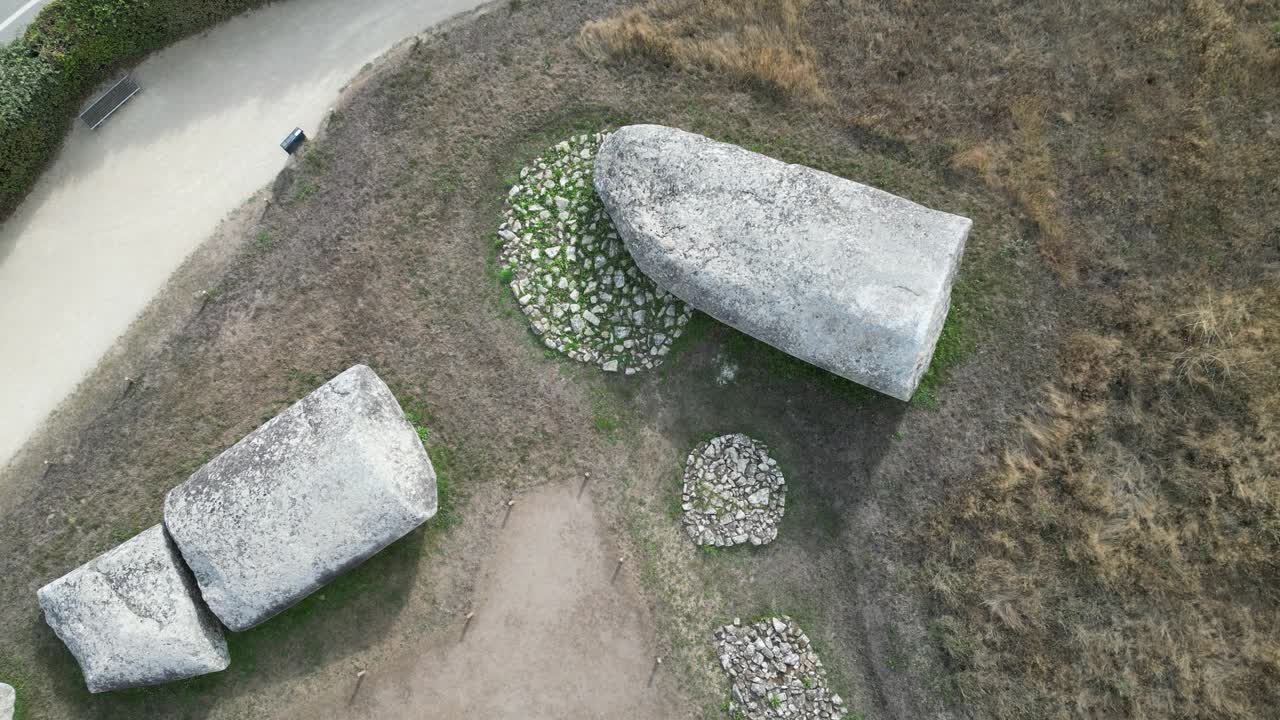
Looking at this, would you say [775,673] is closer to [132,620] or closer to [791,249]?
[791,249]

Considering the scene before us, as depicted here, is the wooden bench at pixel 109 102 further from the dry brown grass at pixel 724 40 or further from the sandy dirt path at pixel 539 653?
the sandy dirt path at pixel 539 653

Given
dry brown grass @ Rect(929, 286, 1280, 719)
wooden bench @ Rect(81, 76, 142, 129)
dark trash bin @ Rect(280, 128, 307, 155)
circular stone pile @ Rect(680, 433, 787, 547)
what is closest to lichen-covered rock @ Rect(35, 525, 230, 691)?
dark trash bin @ Rect(280, 128, 307, 155)

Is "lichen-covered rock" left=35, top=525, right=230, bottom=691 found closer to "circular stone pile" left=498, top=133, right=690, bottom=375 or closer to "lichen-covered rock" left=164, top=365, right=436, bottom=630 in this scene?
"lichen-covered rock" left=164, top=365, right=436, bottom=630

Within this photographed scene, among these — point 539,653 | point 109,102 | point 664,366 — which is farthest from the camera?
point 109,102

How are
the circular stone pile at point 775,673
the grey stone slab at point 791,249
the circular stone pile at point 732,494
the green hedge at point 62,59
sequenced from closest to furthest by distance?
the grey stone slab at point 791,249
the circular stone pile at point 775,673
the circular stone pile at point 732,494
the green hedge at point 62,59

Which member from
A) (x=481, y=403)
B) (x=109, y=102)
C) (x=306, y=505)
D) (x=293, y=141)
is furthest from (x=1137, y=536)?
(x=109, y=102)

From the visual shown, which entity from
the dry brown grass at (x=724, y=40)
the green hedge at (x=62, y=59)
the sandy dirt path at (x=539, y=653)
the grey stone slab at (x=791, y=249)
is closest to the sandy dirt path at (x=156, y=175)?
the green hedge at (x=62, y=59)
